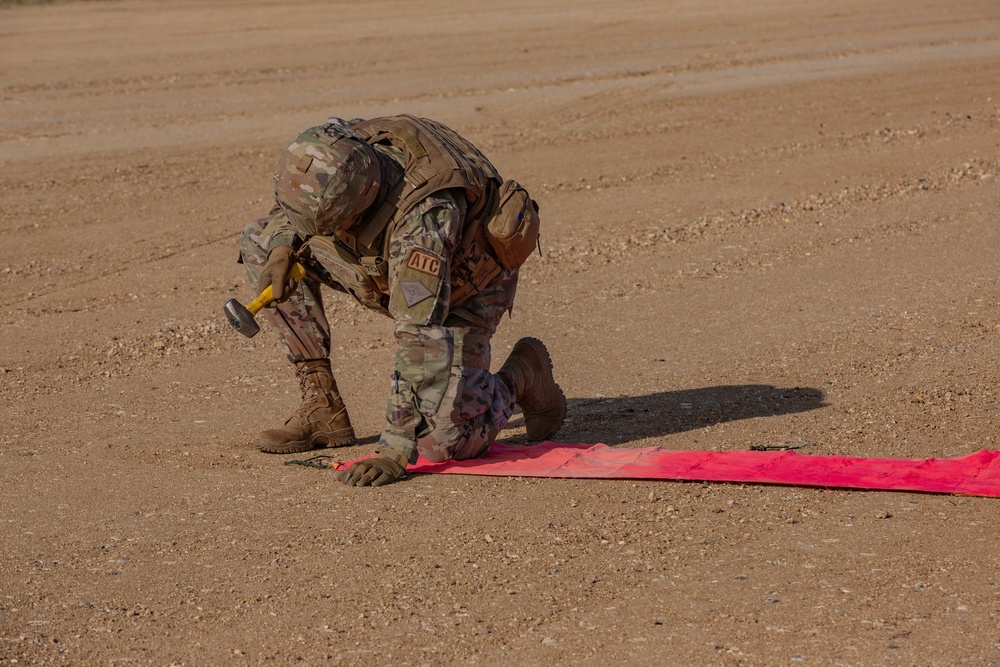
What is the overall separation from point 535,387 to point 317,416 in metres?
0.86

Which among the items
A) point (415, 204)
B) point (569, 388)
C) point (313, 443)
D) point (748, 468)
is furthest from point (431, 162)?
point (569, 388)

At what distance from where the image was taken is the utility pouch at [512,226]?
15.3 feet

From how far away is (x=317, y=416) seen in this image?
5.18 m

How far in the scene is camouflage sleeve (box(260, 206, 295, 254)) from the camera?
16.0ft

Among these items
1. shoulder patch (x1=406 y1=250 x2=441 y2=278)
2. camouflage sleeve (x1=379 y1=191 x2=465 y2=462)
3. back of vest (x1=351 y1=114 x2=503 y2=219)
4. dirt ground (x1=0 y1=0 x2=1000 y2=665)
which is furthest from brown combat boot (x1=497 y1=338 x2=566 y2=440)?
shoulder patch (x1=406 y1=250 x2=441 y2=278)

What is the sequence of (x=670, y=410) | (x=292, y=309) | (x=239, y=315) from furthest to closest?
(x=670, y=410), (x=292, y=309), (x=239, y=315)

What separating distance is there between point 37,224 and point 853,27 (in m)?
14.7

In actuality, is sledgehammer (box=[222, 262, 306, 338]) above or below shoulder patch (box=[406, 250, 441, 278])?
below

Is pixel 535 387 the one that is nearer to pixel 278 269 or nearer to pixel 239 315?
pixel 278 269

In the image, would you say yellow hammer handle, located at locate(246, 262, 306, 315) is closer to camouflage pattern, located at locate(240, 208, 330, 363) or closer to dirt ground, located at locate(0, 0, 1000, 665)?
camouflage pattern, located at locate(240, 208, 330, 363)

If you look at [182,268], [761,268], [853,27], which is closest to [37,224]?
[182,268]

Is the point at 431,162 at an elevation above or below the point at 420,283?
above

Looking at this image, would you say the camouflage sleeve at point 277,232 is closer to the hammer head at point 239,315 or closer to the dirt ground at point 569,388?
the hammer head at point 239,315

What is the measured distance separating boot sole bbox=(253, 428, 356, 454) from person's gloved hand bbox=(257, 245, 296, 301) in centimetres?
61
